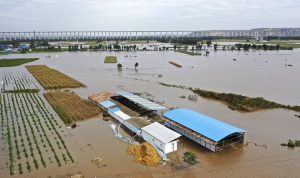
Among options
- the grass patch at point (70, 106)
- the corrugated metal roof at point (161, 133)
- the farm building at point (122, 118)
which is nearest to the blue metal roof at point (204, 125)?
the corrugated metal roof at point (161, 133)

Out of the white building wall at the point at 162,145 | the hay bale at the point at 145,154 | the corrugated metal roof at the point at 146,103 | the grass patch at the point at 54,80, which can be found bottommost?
the hay bale at the point at 145,154

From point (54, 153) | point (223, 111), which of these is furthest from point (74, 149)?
point (223, 111)

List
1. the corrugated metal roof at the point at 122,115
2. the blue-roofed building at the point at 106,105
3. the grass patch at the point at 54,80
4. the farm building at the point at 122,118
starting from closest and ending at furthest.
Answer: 1. the farm building at the point at 122,118
2. the corrugated metal roof at the point at 122,115
3. the blue-roofed building at the point at 106,105
4. the grass patch at the point at 54,80

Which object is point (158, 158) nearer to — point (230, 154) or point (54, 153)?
point (230, 154)

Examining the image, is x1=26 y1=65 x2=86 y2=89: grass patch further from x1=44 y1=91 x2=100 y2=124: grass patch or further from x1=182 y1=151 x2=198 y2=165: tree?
x1=182 y1=151 x2=198 y2=165: tree

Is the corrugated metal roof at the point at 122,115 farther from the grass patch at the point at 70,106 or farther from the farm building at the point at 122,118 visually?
the grass patch at the point at 70,106

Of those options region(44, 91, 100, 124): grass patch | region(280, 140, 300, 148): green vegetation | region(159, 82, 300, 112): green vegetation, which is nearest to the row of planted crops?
region(44, 91, 100, 124): grass patch

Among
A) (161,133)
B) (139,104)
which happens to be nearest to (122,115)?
(139,104)
